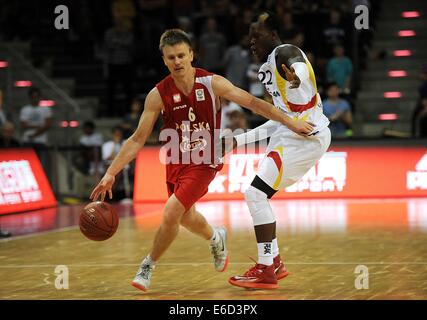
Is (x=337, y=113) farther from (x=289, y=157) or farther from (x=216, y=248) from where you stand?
(x=289, y=157)

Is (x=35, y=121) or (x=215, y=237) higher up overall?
(x=35, y=121)

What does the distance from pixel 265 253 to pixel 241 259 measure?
72.0 inches

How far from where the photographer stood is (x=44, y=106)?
63.8 ft

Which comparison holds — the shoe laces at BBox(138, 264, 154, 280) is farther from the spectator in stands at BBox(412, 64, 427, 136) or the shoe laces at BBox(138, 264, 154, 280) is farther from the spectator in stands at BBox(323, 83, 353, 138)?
the spectator in stands at BBox(412, 64, 427, 136)

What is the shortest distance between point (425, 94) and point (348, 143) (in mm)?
2165

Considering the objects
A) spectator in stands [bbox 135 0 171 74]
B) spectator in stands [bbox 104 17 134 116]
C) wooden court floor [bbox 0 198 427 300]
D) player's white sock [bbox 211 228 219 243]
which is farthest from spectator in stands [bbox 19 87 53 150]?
player's white sock [bbox 211 228 219 243]

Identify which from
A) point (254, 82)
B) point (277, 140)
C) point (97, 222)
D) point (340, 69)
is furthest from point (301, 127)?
point (340, 69)

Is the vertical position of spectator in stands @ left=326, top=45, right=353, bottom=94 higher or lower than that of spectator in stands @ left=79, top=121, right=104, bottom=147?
higher

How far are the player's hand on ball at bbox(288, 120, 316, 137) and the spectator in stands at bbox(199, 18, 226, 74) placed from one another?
39.6 ft

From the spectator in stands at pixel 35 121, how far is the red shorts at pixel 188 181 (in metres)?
11.2

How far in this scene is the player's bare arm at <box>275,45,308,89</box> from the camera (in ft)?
26.7

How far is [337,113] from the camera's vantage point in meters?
18.1

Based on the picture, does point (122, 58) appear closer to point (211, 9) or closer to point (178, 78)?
point (211, 9)
